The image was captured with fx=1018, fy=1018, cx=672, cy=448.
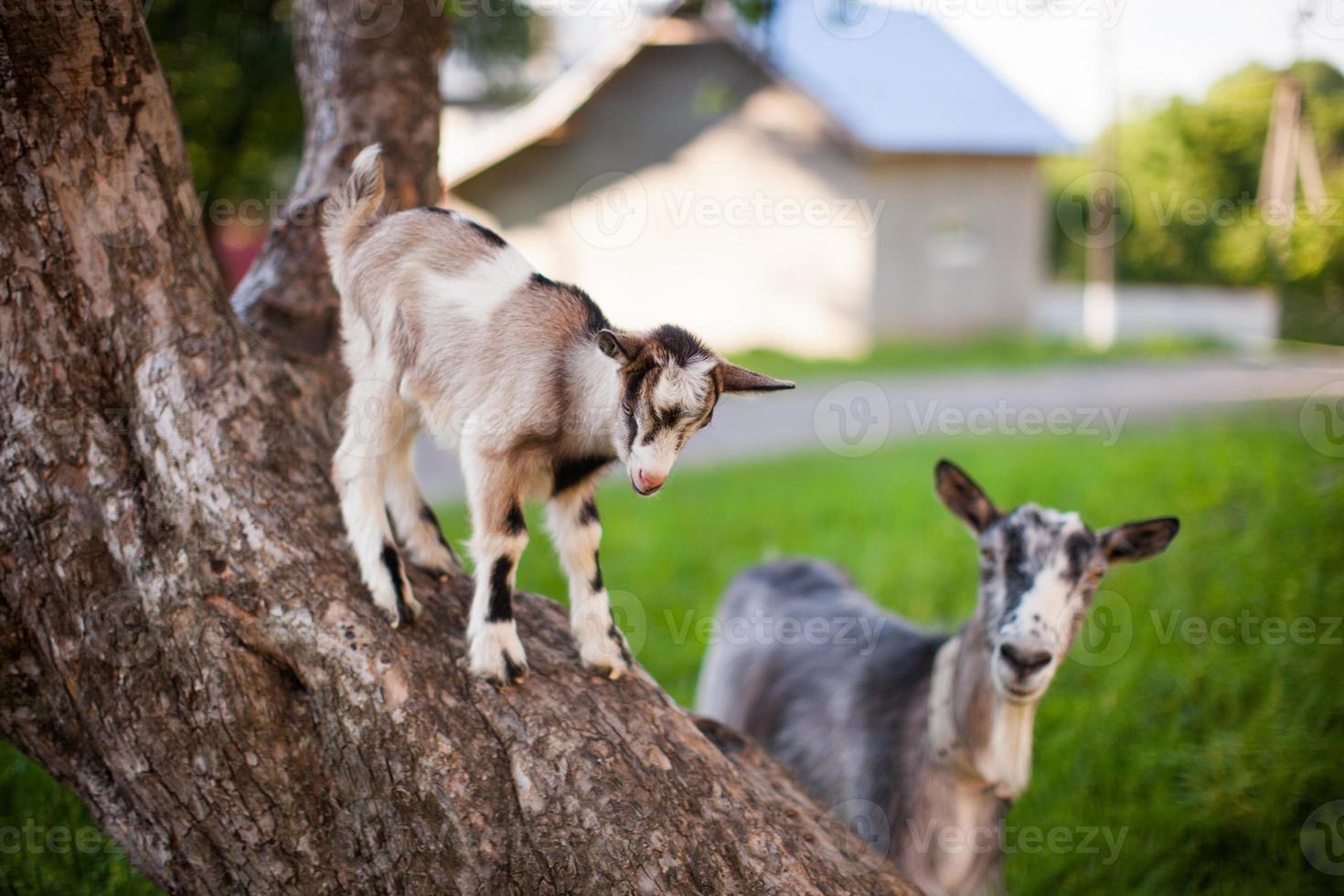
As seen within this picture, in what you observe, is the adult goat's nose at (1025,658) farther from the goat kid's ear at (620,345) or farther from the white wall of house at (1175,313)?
the white wall of house at (1175,313)

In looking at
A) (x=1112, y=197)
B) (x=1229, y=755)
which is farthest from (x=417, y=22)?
(x=1112, y=197)

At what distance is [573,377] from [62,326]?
4.06 feet

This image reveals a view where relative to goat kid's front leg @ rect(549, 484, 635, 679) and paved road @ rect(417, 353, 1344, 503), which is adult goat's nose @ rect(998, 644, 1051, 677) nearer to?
goat kid's front leg @ rect(549, 484, 635, 679)

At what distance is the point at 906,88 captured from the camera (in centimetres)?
1700

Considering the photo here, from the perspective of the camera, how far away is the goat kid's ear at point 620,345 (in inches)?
84.4

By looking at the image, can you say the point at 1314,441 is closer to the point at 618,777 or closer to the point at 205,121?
the point at 618,777

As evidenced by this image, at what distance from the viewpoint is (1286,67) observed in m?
5.78

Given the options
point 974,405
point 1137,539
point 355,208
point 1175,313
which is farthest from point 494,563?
point 1175,313

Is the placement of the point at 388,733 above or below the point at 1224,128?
below

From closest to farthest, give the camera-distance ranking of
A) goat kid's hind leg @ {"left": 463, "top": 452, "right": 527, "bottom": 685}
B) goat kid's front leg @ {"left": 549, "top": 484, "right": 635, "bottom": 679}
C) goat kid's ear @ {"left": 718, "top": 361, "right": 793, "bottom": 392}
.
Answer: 1. goat kid's ear @ {"left": 718, "top": 361, "right": 793, "bottom": 392}
2. goat kid's hind leg @ {"left": 463, "top": 452, "right": 527, "bottom": 685}
3. goat kid's front leg @ {"left": 549, "top": 484, "right": 635, "bottom": 679}

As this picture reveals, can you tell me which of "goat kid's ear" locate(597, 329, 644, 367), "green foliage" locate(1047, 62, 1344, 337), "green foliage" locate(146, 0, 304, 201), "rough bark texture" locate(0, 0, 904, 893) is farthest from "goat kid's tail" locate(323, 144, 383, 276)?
"green foliage" locate(146, 0, 304, 201)

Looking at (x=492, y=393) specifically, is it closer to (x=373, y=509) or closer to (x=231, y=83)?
(x=373, y=509)

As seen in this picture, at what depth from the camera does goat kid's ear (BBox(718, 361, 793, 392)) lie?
2.24 metres

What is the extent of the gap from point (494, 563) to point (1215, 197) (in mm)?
17610
